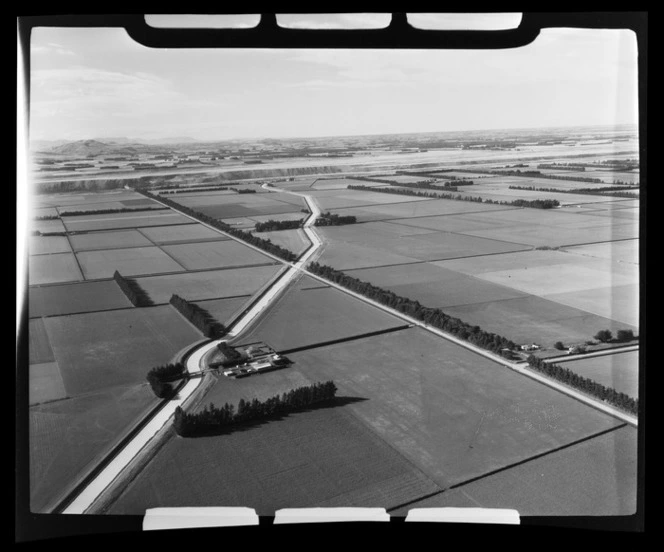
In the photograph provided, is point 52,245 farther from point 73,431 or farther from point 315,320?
point 315,320

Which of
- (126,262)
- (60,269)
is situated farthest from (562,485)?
(126,262)

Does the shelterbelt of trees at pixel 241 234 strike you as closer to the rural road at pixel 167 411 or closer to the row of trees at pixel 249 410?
the rural road at pixel 167 411

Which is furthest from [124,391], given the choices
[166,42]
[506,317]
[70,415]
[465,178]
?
[465,178]

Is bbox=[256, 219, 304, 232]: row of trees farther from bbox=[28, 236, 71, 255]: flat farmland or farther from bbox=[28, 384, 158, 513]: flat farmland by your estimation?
bbox=[28, 384, 158, 513]: flat farmland

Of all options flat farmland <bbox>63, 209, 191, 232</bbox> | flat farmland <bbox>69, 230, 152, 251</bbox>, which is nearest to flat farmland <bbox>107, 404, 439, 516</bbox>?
flat farmland <bbox>63, 209, 191, 232</bbox>

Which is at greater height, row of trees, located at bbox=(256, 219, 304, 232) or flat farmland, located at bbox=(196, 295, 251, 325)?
row of trees, located at bbox=(256, 219, 304, 232)

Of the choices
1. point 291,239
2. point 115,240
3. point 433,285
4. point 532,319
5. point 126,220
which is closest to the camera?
point 532,319

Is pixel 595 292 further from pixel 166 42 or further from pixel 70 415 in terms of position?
pixel 166 42
